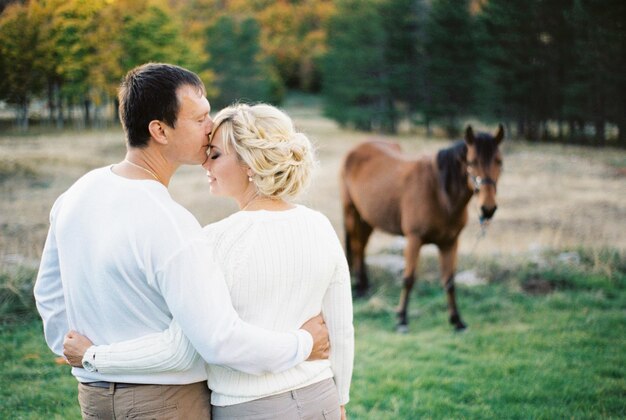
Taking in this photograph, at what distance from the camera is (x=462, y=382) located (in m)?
3.52

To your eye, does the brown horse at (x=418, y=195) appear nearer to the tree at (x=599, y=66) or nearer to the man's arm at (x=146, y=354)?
the tree at (x=599, y=66)

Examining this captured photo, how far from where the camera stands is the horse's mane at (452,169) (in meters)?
4.48

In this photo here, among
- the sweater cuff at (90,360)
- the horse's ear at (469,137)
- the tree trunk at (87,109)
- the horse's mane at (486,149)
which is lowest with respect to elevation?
the sweater cuff at (90,360)

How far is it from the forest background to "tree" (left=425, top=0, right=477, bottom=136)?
0.5 inches

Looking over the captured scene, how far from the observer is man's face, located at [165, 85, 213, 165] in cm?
148

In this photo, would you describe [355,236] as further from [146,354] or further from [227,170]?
[146,354]

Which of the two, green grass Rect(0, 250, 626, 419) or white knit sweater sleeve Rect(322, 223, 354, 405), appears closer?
white knit sweater sleeve Rect(322, 223, 354, 405)

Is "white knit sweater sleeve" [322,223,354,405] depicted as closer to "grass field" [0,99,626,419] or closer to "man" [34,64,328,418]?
"man" [34,64,328,418]

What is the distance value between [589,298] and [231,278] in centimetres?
463

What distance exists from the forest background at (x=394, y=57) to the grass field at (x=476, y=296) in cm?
30

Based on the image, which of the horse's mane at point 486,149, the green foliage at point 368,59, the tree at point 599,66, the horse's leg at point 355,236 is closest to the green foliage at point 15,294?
the horse's leg at point 355,236

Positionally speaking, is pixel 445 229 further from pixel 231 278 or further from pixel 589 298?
pixel 231 278

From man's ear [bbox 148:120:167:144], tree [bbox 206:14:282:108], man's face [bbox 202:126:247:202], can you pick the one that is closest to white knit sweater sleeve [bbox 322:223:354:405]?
man's face [bbox 202:126:247:202]

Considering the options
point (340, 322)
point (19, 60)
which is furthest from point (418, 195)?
point (19, 60)
